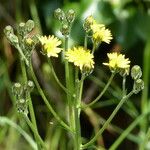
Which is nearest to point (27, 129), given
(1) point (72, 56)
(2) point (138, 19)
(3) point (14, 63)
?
(3) point (14, 63)

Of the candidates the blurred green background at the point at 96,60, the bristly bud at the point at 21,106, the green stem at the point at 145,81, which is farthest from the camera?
the blurred green background at the point at 96,60

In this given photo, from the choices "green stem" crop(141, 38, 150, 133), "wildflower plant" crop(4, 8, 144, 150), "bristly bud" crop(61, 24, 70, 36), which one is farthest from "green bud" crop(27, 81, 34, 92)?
"green stem" crop(141, 38, 150, 133)

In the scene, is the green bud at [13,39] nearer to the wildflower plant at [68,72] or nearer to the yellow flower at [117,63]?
the wildflower plant at [68,72]

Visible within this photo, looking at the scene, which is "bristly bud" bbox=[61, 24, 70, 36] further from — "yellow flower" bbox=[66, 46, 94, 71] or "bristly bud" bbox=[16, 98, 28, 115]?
"bristly bud" bbox=[16, 98, 28, 115]

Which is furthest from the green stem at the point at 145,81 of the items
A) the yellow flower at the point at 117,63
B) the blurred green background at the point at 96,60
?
the yellow flower at the point at 117,63

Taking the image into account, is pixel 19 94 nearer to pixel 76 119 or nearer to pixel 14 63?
pixel 76 119

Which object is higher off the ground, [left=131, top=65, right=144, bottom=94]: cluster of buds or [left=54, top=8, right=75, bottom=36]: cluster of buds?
[left=54, top=8, right=75, bottom=36]: cluster of buds
